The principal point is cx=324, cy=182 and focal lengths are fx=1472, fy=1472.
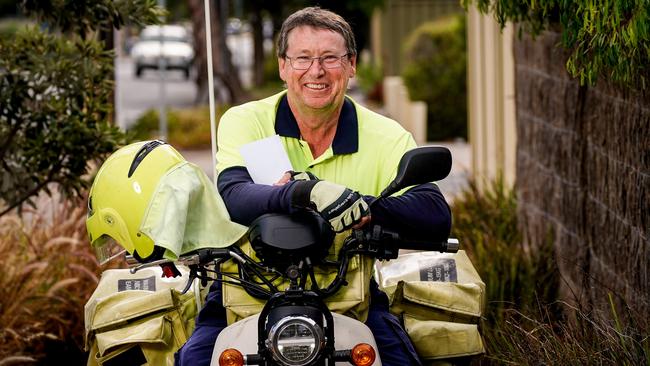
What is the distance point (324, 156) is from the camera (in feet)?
16.3

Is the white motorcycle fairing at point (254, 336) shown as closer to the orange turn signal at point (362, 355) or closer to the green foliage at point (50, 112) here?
the orange turn signal at point (362, 355)

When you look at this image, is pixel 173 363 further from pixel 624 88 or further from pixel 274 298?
pixel 624 88

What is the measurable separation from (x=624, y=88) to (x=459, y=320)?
195 centimetres

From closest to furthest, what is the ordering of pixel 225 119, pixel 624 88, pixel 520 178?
pixel 225 119 < pixel 624 88 < pixel 520 178

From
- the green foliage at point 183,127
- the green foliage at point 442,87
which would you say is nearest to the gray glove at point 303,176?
the green foliage at point 442,87

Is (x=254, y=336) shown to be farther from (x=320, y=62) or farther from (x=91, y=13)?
(x=91, y=13)

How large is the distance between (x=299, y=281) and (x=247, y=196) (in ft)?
1.21

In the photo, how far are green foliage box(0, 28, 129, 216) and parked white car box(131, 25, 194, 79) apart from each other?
133 ft

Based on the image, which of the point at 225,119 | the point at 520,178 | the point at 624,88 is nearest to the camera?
the point at 225,119

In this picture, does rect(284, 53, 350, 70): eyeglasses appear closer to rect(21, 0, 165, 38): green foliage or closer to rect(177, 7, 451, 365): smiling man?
rect(177, 7, 451, 365): smiling man

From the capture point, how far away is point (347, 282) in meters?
4.47

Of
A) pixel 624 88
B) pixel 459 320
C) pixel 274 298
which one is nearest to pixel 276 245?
pixel 274 298

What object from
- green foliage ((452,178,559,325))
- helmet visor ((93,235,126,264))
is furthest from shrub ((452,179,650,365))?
helmet visor ((93,235,126,264))

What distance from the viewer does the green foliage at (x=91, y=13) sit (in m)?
7.91
